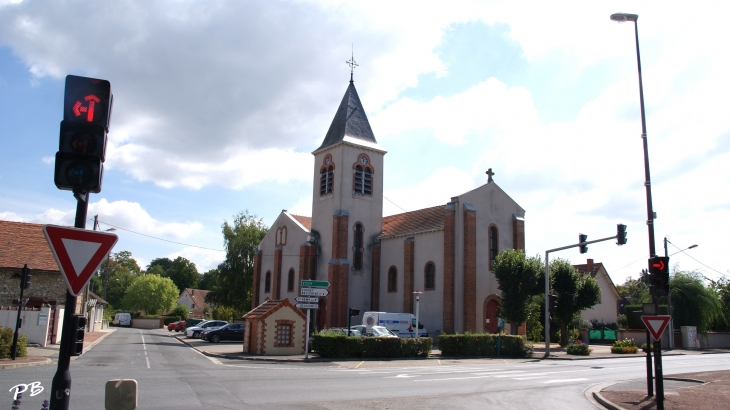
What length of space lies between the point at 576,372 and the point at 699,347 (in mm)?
28814

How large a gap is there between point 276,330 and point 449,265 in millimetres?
12876

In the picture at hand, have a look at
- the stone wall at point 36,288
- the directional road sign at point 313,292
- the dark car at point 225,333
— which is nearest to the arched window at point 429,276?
the directional road sign at point 313,292

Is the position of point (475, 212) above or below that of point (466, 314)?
above

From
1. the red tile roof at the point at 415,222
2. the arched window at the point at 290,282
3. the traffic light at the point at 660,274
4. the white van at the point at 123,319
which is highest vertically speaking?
the red tile roof at the point at 415,222

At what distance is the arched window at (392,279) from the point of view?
41.3m

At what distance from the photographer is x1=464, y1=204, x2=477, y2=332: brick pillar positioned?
35.7 metres

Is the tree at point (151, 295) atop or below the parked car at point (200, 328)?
atop

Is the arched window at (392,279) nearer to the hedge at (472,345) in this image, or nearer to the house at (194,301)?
the hedge at (472,345)

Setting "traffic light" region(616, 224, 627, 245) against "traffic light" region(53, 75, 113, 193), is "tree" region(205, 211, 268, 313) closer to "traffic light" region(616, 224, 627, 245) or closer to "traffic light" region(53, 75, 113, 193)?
"traffic light" region(616, 224, 627, 245)

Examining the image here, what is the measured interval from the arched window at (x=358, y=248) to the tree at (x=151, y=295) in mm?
51081

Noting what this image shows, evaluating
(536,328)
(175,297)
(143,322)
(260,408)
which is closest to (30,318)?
(260,408)

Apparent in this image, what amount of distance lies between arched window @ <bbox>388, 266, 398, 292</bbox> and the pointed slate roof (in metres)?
10.9

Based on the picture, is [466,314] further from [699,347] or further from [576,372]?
[699,347]

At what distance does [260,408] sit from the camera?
36.3ft
